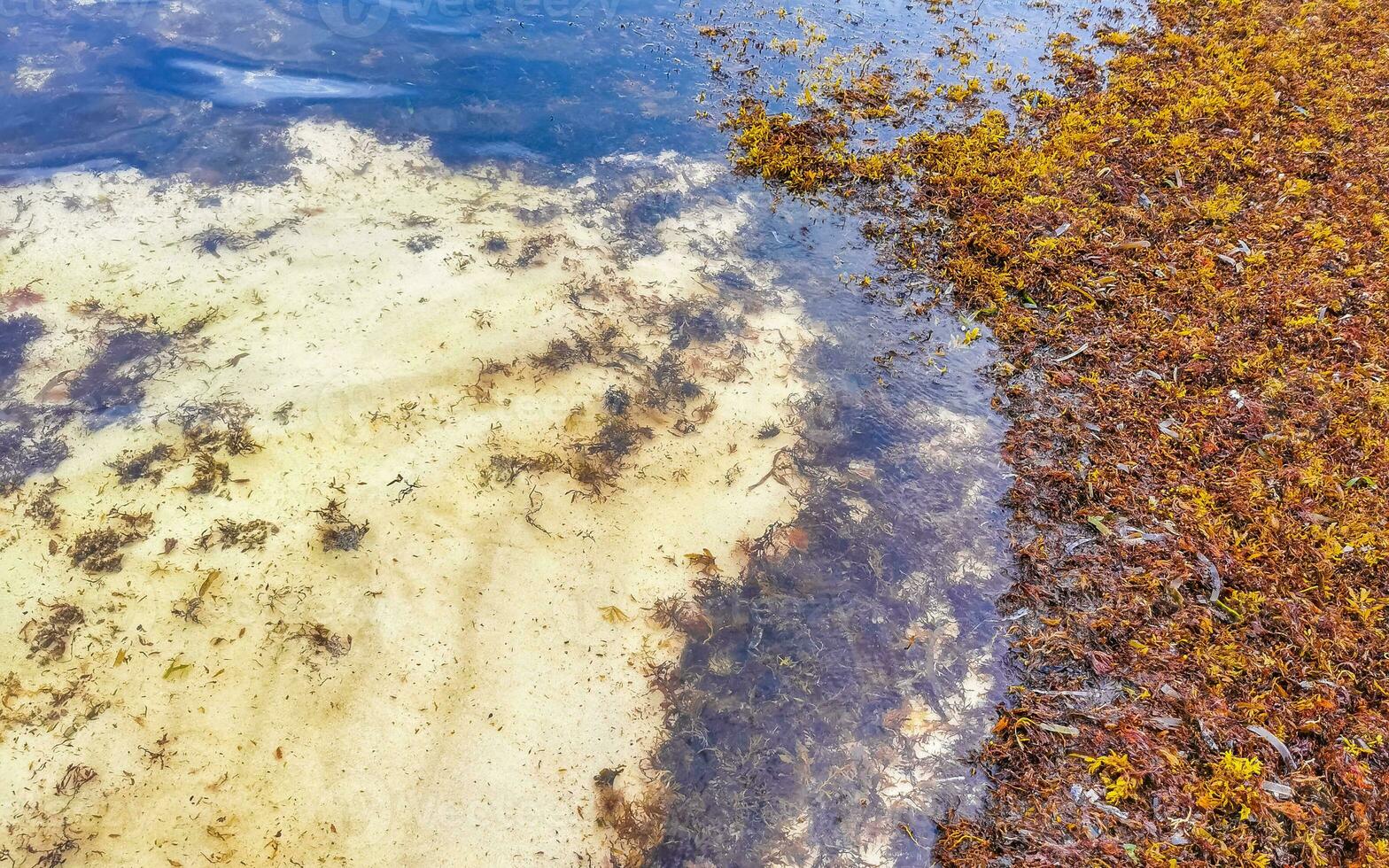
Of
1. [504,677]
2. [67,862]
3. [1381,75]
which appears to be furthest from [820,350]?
[1381,75]

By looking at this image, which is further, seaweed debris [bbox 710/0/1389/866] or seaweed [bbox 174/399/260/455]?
seaweed [bbox 174/399/260/455]

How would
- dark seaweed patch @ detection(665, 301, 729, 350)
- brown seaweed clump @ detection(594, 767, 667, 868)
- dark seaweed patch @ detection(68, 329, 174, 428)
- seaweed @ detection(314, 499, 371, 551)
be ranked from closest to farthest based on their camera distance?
brown seaweed clump @ detection(594, 767, 667, 868) → seaweed @ detection(314, 499, 371, 551) → dark seaweed patch @ detection(68, 329, 174, 428) → dark seaweed patch @ detection(665, 301, 729, 350)

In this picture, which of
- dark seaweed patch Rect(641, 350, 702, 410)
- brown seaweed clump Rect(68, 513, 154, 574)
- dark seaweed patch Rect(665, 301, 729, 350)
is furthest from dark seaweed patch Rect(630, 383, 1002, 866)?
brown seaweed clump Rect(68, 513, 154, 574)

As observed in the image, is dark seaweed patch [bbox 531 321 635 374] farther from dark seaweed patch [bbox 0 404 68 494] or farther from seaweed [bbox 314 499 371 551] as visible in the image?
dark seaweed patch [bbox 0 404 68 494]

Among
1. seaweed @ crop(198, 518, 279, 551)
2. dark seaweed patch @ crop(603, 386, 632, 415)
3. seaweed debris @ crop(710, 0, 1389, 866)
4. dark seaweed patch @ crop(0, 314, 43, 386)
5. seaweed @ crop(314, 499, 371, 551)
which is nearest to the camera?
seaweed debris @ crop(710, 0, 1389, 866)

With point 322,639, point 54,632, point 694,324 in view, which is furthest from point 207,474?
point 694,324

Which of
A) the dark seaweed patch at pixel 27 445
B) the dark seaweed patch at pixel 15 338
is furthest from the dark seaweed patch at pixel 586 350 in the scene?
the dark seaweed patch at pixel 15 338

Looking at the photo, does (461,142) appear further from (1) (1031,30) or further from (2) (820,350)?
(1) (1031,30)

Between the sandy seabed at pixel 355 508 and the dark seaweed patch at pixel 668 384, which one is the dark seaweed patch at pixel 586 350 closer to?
the sandy seabed at pixel 355 508
